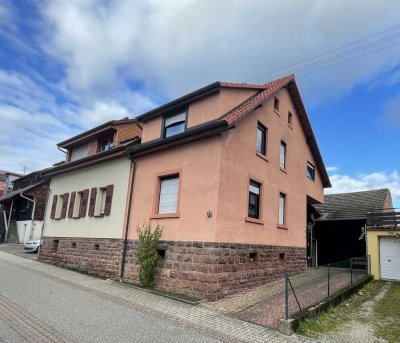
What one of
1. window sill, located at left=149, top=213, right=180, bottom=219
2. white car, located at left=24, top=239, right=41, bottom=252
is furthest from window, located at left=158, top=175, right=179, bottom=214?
white car, located at left=24, top=239, right=41, bottom=252

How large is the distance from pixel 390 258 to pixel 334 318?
36.2 feet

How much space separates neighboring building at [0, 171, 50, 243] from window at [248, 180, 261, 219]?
20932mm

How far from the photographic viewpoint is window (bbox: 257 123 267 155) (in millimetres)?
13945

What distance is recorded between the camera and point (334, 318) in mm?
8844

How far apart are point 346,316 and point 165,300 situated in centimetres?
511

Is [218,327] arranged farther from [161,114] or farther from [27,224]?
[27,224]

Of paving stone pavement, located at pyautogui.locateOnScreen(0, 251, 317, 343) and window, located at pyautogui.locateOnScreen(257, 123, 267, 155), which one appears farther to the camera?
window, located at pyautogui.locateOnScreen(257, 123, 267, 155)

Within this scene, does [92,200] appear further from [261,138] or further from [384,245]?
[384,245]

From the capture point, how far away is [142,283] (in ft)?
39.2

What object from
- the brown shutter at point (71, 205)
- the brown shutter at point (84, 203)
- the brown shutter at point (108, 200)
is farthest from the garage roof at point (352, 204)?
the brown shutter at point (71, 205)

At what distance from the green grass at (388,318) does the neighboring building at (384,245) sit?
4754mm

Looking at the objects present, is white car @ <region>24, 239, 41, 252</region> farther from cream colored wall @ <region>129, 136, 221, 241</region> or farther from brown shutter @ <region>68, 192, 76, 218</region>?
cream colored wall @ <region>129, 136, 221, 241</region>

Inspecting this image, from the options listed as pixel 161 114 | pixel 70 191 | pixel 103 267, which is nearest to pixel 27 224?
pixel 70 191

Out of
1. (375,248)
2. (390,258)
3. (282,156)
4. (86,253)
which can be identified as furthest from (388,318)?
(86,253)
